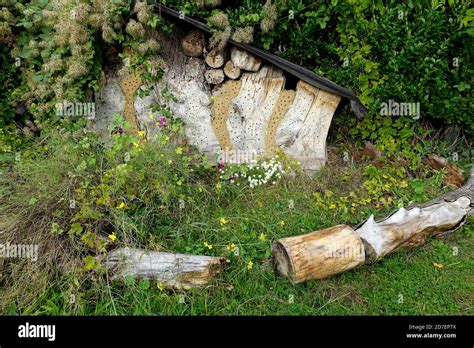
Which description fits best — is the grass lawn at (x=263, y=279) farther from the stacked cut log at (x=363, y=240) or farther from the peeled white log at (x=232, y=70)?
the peeled white log at (x=232, y=70)

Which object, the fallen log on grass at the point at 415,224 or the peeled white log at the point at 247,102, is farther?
the peeled white log at the point at 247,102

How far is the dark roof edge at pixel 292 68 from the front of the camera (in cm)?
461

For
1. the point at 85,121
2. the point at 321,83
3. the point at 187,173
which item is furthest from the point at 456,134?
the point at 85,121

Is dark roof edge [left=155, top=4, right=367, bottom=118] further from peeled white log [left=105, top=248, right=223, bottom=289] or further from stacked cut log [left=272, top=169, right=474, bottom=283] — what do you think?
peeled white log [left=105, top=248, right=223, bottom=289]

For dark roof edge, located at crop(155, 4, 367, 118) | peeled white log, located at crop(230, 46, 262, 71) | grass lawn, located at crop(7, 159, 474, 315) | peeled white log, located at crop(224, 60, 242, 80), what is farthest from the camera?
peeled white log, located at crop(224, 60, 242, 80)

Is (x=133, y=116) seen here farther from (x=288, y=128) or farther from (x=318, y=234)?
(x=318, y=234)

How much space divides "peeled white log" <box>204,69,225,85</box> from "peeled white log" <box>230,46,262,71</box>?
8.0 inches

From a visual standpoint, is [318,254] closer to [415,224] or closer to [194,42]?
[415,224]

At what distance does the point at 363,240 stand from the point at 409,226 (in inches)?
20.2

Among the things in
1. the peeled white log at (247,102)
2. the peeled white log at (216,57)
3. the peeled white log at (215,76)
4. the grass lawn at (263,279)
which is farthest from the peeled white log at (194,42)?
the grass lawn at (263,279)

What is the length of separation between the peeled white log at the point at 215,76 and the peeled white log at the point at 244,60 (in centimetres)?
20

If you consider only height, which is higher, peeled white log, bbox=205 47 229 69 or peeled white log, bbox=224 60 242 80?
peeled white log, bbox=205 47 229 69

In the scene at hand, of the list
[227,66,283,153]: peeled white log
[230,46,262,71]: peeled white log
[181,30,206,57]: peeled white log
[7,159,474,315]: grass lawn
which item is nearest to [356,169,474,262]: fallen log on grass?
[7,159,474,315]: grass lawn

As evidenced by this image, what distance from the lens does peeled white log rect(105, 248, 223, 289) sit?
345 centimetres
